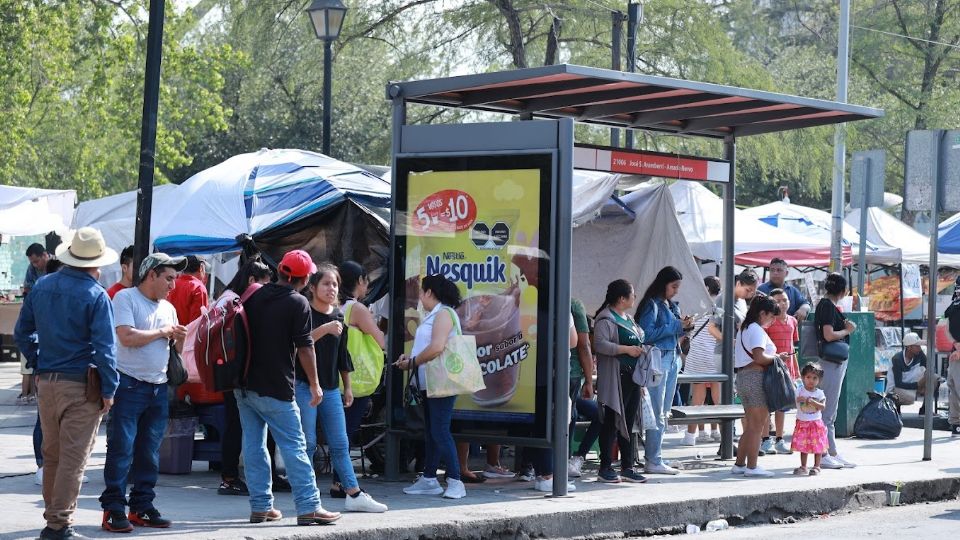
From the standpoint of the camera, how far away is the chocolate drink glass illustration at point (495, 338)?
32.5ft

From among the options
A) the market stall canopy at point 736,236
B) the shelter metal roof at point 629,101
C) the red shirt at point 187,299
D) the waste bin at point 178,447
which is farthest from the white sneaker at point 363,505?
the market stall canopy at point 736,236

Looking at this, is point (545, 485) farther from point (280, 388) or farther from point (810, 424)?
point (810, 424)

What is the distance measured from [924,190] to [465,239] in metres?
5.29

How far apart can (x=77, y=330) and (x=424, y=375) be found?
286cm

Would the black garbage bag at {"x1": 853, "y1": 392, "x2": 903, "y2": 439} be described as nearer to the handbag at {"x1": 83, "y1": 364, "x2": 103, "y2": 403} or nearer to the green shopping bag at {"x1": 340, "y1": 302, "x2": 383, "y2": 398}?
the green shopping bag at {"x1": 340, "y1": 302, "x2": 383, "y2": 398}

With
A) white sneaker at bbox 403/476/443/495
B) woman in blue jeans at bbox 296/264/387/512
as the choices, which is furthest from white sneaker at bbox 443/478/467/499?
→ woman in blue jeans at bbox 296/264/387/512

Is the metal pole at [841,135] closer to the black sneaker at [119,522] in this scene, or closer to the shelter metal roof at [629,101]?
the shelter metal roof at [629,101]

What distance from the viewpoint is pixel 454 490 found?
31.6 ft

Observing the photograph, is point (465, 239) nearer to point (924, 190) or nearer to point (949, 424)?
point (924, 190)

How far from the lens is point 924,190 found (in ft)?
43.1

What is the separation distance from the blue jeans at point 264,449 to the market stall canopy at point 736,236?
1102 cm

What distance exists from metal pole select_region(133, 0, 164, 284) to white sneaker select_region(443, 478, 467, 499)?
2748mm

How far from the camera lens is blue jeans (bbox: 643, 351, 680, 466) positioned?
11.4m

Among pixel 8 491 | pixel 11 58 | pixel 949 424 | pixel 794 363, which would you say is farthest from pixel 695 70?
pixel 8 491
